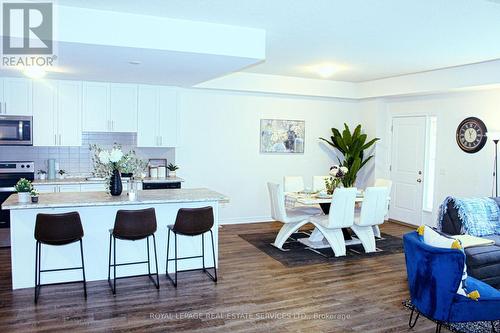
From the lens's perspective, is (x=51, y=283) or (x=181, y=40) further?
(x=51, y=283)

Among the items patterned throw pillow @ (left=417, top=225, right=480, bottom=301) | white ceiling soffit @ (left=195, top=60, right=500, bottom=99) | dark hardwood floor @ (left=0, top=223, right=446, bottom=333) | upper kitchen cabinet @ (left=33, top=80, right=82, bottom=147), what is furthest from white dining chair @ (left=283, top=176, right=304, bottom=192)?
patterned throw pillow @ (left=417, top=225, right=480, bottom=301)

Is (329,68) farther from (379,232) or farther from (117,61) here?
(117,61)

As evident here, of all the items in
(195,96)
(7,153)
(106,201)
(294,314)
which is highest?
(195,96)

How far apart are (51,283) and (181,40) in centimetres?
297

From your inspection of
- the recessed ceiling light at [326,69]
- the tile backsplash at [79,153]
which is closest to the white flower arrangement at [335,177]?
the recessed ceiling light at [326,69]

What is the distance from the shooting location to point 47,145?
639cm

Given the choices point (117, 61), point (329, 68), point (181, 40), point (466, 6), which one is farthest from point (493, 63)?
point (117, 61)

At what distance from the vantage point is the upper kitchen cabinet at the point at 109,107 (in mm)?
6543

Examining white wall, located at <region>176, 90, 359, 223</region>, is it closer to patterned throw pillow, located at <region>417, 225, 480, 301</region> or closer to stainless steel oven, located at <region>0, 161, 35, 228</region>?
stainless steel oven, located at <region>0, 161, 35, 228</region>

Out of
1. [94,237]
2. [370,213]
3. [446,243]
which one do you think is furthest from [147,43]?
[370,213]

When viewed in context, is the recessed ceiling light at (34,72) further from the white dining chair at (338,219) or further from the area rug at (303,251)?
the white dining chair at (338,219)

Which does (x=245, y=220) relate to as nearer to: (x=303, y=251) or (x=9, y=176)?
(x=303, y=251)

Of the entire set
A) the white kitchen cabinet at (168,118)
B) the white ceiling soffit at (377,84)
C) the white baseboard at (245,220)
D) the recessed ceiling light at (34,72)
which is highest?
the white ceiling soffit at (377,84)

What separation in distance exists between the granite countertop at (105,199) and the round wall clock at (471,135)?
439 cm
